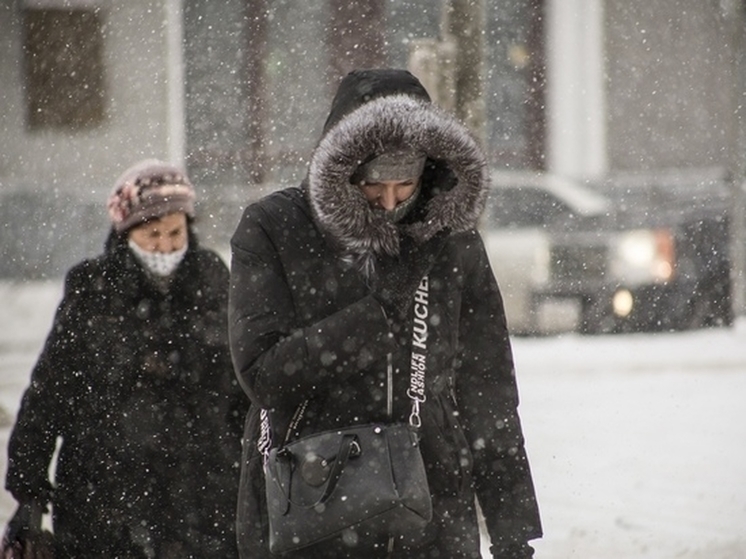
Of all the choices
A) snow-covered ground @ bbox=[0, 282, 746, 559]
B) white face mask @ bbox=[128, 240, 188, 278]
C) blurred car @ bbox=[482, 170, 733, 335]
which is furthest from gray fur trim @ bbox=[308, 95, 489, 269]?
blurred car @ bbox=[482, 170, 733, 335]

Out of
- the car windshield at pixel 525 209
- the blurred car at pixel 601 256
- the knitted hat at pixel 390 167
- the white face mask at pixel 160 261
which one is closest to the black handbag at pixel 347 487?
the knitted hat at pixel 390 167

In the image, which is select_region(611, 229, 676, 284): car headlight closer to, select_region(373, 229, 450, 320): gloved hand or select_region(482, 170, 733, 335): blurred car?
select_region(482, 170, 733, 335): blurred car

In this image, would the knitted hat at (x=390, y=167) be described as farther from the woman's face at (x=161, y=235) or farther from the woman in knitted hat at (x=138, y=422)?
the woman's face at (x=161, y=235)

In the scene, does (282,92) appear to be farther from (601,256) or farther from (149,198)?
(149,198)

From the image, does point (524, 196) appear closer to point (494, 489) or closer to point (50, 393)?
point (50, 393)

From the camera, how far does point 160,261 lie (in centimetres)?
411

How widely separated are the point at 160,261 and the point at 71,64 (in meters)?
16.0

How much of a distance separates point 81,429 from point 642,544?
298 cm

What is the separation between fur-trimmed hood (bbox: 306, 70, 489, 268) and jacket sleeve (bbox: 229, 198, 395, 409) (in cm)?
11

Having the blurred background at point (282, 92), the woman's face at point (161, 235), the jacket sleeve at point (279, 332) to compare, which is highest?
the blurred background at point (282, 92)

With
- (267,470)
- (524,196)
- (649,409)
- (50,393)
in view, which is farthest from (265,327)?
(524,196)

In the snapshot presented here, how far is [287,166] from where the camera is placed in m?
17.1

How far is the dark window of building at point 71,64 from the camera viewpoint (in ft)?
58.9

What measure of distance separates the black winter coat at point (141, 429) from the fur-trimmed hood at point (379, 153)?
4.41ft
